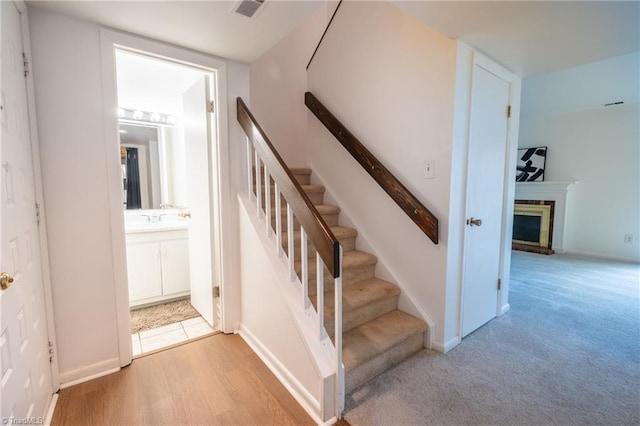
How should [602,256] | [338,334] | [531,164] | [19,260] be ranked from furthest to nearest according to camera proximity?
[531,164]
[602,256]
[338,334]
[19,260]

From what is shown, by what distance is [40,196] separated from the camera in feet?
4.87

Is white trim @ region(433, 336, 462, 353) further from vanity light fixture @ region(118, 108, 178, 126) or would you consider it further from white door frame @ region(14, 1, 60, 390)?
vanity light fixture @ region(118, 108, 178, 126)

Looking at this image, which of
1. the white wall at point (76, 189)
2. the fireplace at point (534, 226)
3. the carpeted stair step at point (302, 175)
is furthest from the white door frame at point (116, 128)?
the fireplace at point (534, 226)

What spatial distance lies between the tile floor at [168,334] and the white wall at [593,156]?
4.60 metres

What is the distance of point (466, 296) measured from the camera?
83.0 inches

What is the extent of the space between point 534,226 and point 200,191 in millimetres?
5793

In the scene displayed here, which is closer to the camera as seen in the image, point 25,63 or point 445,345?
point 25,63

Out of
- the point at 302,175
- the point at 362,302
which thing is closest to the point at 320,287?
the point at 362,302

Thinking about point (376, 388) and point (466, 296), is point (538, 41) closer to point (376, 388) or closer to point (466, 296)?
point (466, 296)

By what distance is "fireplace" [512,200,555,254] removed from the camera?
5055mm

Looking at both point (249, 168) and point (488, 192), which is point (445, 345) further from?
point (249, 168)

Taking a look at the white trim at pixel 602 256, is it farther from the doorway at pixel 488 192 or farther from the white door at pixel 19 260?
the white door at pixel 19 260

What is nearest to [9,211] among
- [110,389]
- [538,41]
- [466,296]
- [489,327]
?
[110,389]

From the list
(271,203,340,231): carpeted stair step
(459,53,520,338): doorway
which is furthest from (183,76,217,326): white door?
(459,53,520,338): doorway
